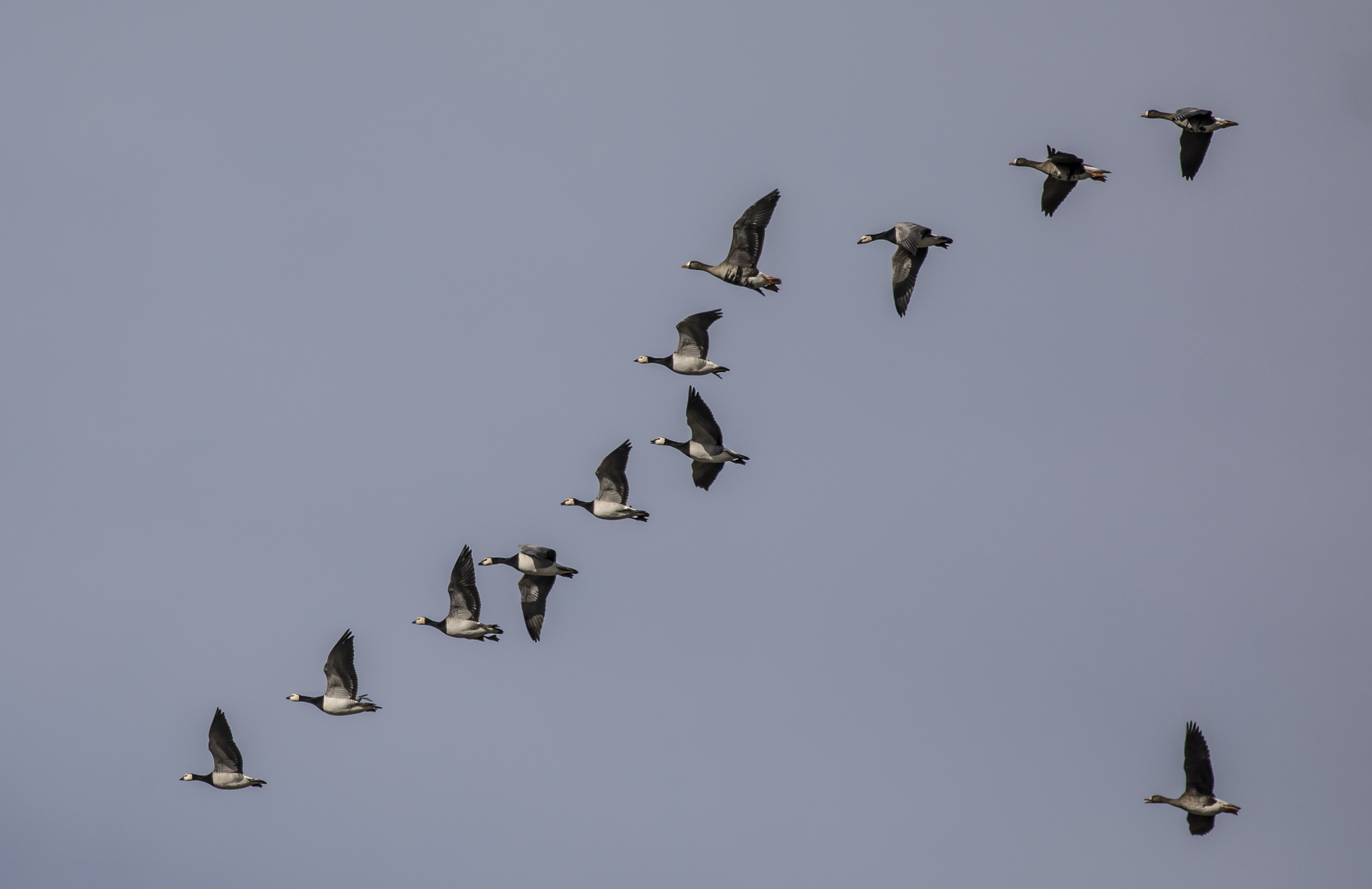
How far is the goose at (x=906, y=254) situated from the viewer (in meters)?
45.8

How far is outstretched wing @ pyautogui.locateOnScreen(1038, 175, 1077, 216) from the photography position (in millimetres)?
46125

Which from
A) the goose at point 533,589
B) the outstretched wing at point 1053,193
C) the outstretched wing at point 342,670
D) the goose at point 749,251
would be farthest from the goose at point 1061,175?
the outstretched wing at point 342,670

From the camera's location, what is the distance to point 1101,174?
45.5m

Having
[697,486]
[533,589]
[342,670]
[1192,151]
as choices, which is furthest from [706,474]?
[1192,151]

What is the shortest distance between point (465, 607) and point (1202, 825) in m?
20.1

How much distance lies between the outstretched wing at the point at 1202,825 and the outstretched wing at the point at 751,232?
60.4ft

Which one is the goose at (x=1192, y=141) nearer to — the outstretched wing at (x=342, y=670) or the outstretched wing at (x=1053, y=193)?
the outstretched wing at (x=1053, y=193)

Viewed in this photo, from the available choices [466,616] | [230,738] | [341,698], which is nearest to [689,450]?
[466,616]

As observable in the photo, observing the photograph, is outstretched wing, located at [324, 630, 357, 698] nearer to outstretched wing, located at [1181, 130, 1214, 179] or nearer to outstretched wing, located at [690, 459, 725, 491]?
outstretched wing, located at [690, 459, 725, 491]

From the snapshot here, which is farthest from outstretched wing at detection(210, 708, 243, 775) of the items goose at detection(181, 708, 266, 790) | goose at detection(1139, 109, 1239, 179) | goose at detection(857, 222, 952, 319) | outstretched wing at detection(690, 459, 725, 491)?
goose at detection(1139, 109, 1239, 179)

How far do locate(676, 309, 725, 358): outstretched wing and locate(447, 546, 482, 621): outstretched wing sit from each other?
7831 millimetres

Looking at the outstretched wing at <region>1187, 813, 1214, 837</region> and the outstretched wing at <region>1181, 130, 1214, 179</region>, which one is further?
the outstretched wing at <region>1187, 813, 1214, 837</region>

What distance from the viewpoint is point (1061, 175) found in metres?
45.9

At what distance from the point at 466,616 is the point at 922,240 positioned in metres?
15.6
